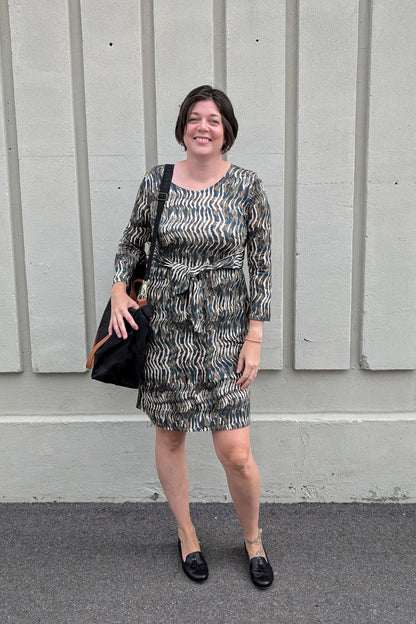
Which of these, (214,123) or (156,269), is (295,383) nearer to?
(156,269)

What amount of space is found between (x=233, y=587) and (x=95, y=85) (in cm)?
286

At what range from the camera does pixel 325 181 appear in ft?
11.1

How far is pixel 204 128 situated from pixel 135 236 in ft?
2.01

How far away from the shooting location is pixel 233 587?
2766 mm

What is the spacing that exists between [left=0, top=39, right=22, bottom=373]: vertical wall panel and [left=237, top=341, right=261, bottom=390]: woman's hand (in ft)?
5.34

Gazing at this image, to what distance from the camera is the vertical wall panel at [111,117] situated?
3.27 metres

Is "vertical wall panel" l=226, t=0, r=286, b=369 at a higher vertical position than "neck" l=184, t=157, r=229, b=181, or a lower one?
higher

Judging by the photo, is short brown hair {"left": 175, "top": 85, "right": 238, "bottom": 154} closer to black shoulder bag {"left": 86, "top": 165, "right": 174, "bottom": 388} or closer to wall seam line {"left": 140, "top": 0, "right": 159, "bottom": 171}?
black shoulder bag {"left": 86, "top": 165, "right": 174, "bottom": 388}

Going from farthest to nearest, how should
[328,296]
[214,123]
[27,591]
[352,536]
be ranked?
[328,296]
[352,536]
[27,591]
[214,123]

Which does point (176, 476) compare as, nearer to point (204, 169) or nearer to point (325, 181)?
point (204, 169)

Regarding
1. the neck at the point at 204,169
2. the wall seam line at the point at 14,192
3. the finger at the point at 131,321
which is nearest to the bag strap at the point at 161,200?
the neck at the point at 204,169

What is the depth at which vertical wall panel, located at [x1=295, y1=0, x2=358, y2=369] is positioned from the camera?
3.25 meters

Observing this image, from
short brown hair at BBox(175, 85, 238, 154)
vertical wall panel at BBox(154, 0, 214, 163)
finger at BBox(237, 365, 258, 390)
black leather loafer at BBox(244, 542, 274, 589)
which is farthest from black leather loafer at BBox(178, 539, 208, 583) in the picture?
vertical wall panel at BBox(154, 0, 214, 163)

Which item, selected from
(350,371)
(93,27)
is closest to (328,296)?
(350,371)
